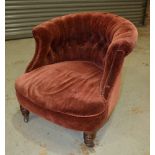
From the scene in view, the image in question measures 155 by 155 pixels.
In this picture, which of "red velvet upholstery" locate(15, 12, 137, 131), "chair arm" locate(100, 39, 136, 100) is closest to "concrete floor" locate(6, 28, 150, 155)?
"red velvet upholstery" locate(15, 12, 137, 131)

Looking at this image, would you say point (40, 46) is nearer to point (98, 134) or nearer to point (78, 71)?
point (78, 71)

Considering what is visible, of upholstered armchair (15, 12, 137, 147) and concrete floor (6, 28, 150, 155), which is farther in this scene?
concrete floor (6, 28, 150, 155)

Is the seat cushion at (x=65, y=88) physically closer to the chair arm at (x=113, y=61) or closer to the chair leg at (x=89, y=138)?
the chair arm at (x=113, y=61)

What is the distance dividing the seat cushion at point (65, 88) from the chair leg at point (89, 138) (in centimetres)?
18

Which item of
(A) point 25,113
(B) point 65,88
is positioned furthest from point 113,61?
(A) point 25,113

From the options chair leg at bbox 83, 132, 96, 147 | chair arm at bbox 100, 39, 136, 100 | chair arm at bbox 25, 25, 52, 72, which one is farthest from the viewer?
chair arm at bbox 25, 25, 52, 72

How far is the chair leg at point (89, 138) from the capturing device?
4.87 feet

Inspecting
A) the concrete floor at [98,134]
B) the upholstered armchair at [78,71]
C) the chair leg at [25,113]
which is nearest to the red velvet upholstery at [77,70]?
the upholstered armchair at [78,71]

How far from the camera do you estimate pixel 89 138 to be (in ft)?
4.95

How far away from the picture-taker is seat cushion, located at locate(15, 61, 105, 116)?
4.51 ft

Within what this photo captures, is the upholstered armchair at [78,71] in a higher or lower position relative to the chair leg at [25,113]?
higher

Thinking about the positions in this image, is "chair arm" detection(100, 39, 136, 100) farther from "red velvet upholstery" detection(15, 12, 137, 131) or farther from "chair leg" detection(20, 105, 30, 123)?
"chair leg" detection(20, 105, 30, 123)

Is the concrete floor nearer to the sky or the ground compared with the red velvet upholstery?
nearer to the ground
